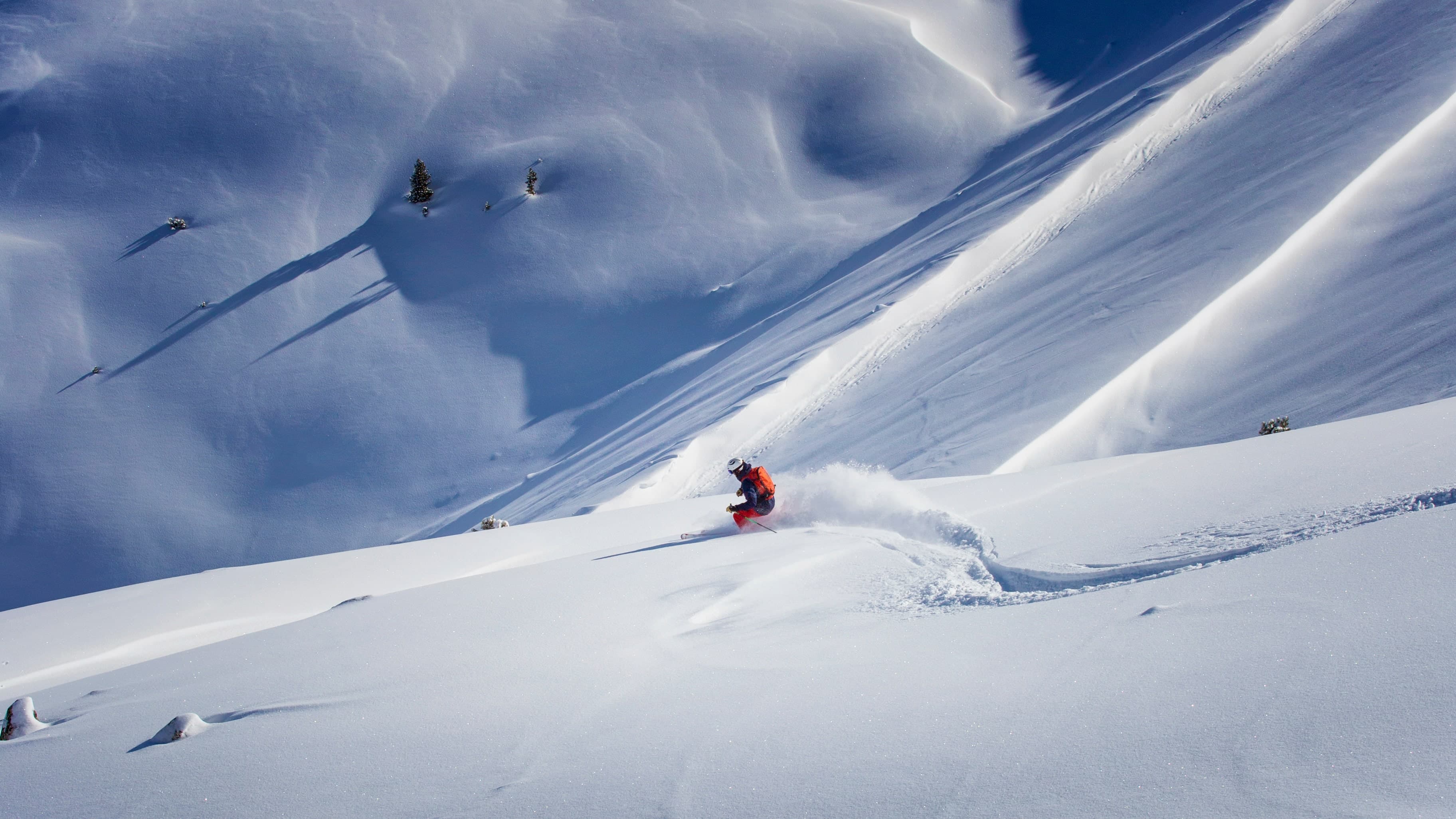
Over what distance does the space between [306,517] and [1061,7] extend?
26.3 metres

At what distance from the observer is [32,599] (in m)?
14.2

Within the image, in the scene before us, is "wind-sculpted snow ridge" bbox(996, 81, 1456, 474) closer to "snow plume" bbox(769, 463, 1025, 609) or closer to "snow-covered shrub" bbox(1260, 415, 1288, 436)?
"snow-covered shrub" bbox(1260, 415, 1288, 436)

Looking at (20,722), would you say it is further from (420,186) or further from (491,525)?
(420,186)

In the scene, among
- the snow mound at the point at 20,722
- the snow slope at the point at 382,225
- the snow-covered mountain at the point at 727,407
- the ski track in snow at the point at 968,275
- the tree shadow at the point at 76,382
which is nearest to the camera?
the snow-covered mountain at the point at 727,407

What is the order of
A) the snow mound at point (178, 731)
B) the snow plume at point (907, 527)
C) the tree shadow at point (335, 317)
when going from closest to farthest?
the snow mound at point (178, 731), the snow plume at point (907, 527), the tree shadow at point (335, 317)

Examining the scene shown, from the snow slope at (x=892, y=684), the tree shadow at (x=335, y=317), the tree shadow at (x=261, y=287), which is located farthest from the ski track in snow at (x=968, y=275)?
the tree shadow at (x=261, y=287)

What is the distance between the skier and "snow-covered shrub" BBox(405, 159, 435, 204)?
16.8 metres

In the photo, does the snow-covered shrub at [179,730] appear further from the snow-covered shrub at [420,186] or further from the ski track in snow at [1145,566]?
the snow-covered shrub at [420,186]

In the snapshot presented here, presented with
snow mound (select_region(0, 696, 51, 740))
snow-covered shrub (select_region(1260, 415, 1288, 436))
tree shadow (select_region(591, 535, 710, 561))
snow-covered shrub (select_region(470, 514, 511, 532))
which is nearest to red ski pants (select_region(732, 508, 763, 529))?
tree shadow (select_region(591, 535, 710, 561))

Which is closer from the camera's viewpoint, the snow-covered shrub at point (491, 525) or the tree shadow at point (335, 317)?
the snow-covered shrub at point (491, 525)

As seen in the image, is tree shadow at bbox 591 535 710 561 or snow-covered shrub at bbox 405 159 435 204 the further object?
snow-covered shrub at bbox 405 159 435 204

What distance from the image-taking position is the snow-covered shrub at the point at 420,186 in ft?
68.0

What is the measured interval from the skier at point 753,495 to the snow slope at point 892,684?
154 centimetres

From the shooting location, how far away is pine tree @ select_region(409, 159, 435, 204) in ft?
68.0
